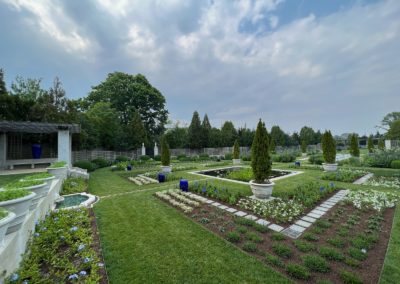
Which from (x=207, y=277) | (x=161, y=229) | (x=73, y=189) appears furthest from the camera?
(x=73, y=189)

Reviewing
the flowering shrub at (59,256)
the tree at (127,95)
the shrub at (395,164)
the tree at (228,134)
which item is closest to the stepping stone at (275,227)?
the flowering shrub at (59,256)

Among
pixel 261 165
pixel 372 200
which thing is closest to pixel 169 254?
pixel 261 165

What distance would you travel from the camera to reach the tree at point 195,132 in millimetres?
25906

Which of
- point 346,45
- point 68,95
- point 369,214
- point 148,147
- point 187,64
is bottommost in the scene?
point 369,214

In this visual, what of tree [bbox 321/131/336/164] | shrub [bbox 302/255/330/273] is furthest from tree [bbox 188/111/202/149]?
shrub [bbox 302/255/330/273]

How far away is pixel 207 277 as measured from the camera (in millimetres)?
2295

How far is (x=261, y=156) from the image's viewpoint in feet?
18.6

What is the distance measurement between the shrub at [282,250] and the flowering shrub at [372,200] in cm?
344

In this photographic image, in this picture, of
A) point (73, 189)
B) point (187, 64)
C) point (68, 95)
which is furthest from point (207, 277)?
point (68, 95)

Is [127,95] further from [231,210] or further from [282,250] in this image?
[282,250]

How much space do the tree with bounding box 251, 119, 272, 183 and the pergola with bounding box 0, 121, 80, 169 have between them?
28.4 ft

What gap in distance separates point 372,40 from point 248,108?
12.3 meters

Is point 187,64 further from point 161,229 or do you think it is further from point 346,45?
point 161,229

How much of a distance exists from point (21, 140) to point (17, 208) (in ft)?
45.0
